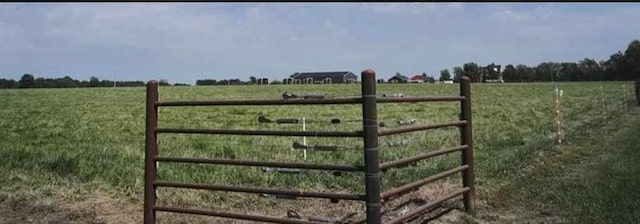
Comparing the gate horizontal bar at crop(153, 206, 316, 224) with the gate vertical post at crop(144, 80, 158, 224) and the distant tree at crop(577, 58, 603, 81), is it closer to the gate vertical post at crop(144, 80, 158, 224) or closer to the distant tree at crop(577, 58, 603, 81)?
the gate vertical post at crop(144, 80, 158, 224)

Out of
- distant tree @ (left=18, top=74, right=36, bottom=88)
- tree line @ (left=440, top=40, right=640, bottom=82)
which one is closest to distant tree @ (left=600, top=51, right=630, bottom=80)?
tree line @ (left=440, top=40, right=640, bottom=82)

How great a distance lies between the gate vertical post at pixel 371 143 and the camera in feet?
14.0

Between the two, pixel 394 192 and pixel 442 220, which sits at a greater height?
pixel 394 192

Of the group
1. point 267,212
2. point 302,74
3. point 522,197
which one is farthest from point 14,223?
point 302,74

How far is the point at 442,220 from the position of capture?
598 cm

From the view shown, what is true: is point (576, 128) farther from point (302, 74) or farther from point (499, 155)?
point (302, 74)

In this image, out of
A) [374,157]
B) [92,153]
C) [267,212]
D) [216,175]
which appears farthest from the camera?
[92,153]

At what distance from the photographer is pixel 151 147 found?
548 cm

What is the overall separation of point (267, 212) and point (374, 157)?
8.14ft

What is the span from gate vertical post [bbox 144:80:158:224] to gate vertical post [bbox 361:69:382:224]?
213cm

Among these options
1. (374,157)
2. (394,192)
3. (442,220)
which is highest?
(374,157)

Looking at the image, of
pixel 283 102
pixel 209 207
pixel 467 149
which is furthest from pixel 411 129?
pixel 209 207

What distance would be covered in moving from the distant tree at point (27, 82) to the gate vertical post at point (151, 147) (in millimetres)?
70347

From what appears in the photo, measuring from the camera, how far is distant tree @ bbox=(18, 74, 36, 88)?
6878 cm
